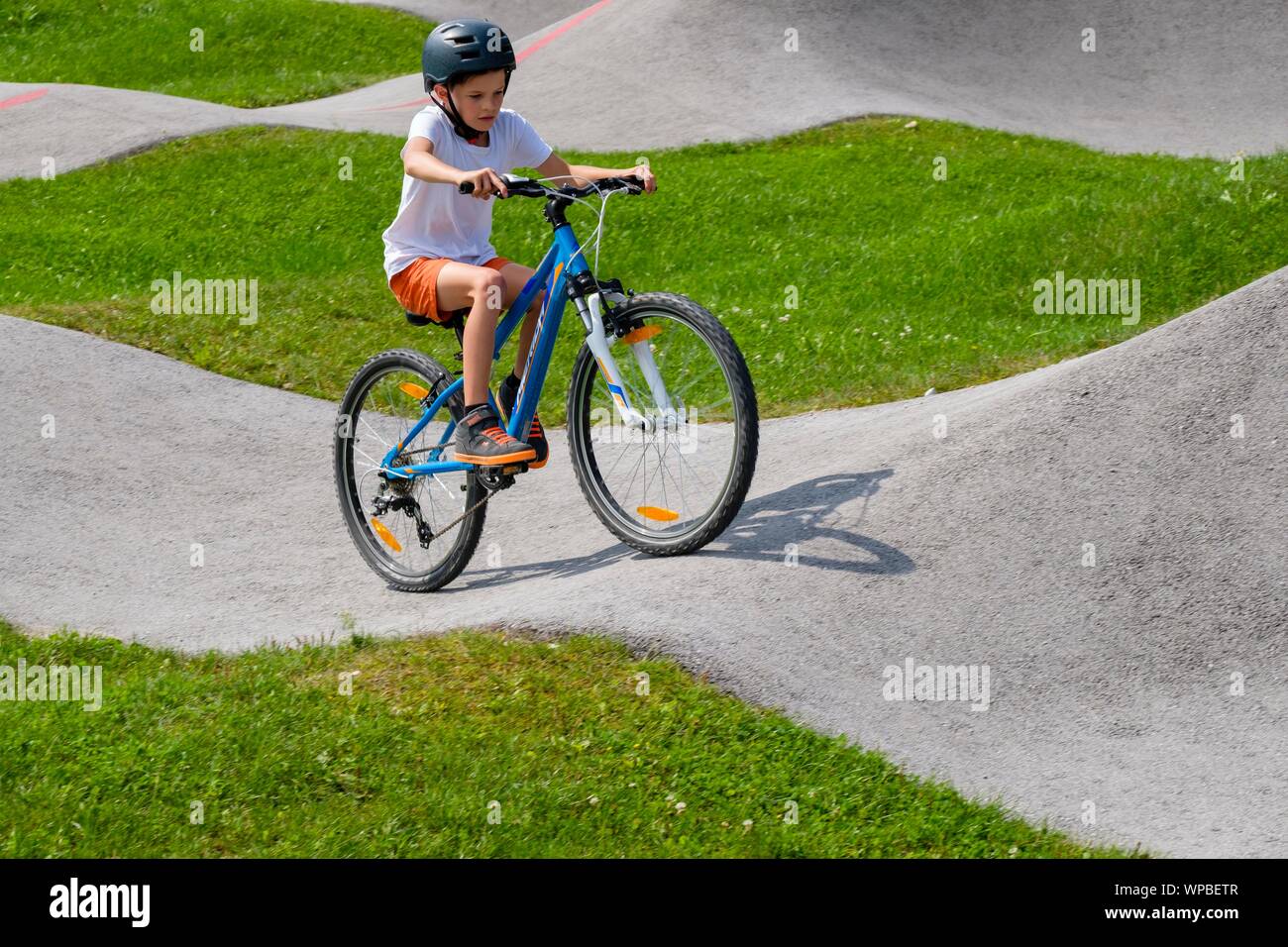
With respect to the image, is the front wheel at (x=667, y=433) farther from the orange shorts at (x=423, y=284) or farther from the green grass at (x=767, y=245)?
the green grass at (x=767, y=245)

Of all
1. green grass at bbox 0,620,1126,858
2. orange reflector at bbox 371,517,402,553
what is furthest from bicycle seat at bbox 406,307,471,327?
green grass at bbox 0,620,1126,858

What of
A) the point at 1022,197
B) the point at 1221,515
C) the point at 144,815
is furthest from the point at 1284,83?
the point at 144,815

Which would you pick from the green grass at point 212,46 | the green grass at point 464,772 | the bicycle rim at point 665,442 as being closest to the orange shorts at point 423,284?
the bicycle rim at point 665,442

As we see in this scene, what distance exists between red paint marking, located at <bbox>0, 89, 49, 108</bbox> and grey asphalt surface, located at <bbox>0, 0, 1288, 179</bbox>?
0.14 metres

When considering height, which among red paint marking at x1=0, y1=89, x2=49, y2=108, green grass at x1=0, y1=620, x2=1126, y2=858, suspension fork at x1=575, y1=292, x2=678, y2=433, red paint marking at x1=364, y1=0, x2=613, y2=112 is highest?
red paint marking at x1=364, y1=0, x2=613, y2=112

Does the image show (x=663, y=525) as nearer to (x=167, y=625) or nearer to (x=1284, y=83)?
(x=167, y=625)

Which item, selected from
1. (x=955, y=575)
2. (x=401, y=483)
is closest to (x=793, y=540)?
(x=955, y=575)

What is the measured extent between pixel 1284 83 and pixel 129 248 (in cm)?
1622

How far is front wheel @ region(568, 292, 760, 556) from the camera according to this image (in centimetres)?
582

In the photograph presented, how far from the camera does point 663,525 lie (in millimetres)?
6695

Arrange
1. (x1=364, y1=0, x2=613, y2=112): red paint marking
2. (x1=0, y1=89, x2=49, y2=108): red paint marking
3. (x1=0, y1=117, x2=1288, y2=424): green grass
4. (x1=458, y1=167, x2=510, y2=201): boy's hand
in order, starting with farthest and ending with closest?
(x1=364, y1=0, x2=613, y2=112): red paint marking
(x1=0, y1=89, x2=49, y2=108): red paint marking
(x1=0, y1=117, x2=1288, y2=424): green grass
(x1=458, y1=167, x2=510, y2=201): boy's hand

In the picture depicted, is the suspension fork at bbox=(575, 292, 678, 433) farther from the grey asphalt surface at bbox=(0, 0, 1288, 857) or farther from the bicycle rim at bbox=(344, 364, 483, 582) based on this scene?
the bicycle rim at bbox=(344, 364, 483, 582)

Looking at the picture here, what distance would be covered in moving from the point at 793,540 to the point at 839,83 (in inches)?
557

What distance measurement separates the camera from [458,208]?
21.3 feet
